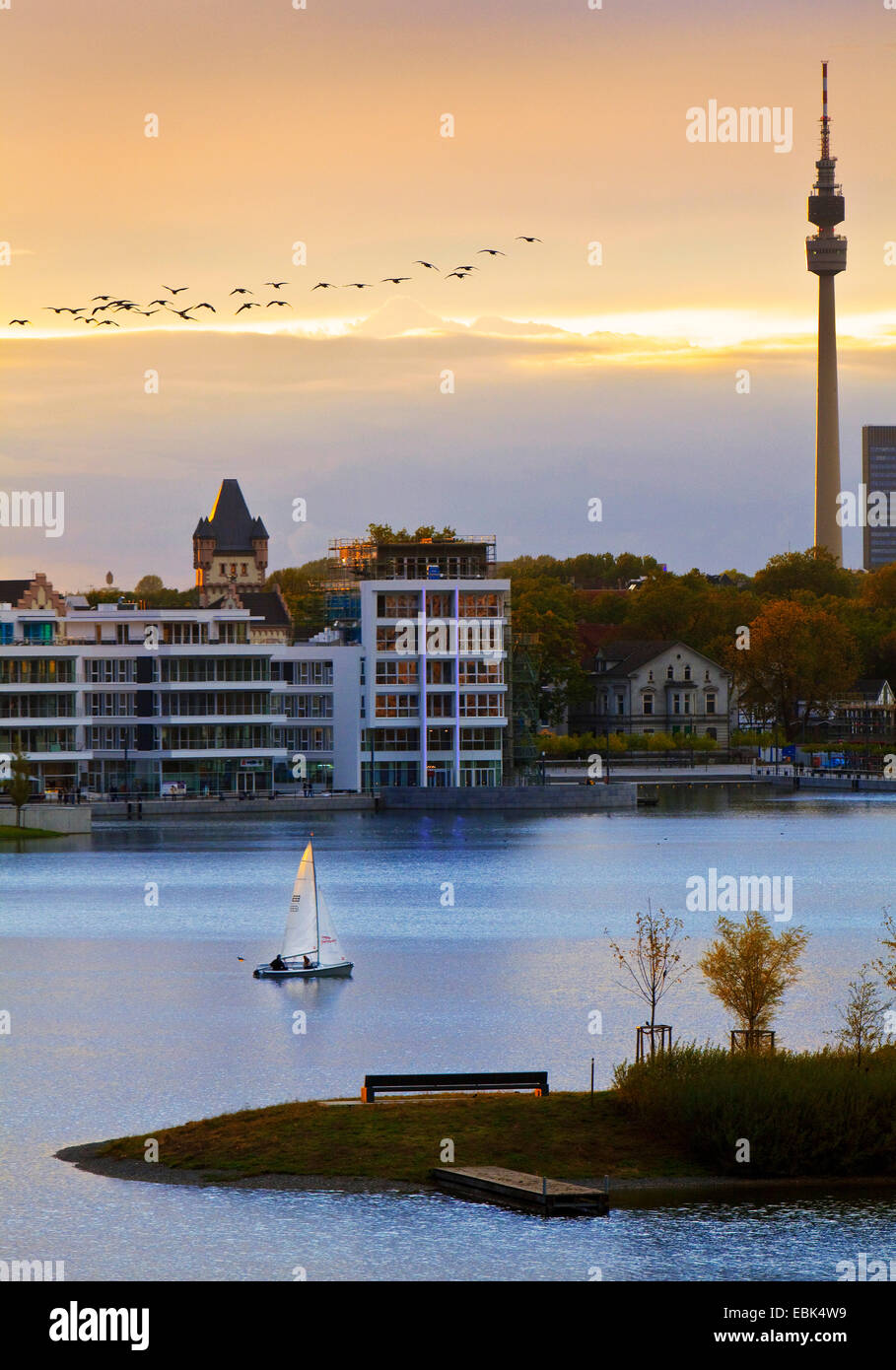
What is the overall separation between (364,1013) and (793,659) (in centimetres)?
14181

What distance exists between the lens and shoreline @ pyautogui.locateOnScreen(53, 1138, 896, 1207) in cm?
3075

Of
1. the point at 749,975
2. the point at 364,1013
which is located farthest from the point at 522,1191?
the point at 364,1013

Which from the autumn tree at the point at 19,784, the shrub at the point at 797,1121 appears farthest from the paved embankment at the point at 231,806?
the shrub at the point at 797,1121

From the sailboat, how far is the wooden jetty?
26.5 meters

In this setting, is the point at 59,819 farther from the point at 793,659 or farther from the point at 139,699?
the point at 793,659

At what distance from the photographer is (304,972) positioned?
2285 inches

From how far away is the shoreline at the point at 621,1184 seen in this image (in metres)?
30.8

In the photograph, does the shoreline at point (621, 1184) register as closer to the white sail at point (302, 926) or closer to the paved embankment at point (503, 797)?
the white sail at point (302, 926)

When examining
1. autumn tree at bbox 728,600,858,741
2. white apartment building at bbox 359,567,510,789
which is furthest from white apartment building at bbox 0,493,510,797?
autumn tree at bbox 728,600,858,741

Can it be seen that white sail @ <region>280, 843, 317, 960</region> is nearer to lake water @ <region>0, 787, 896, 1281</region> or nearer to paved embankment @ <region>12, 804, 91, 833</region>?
lake water @ <region>0, 787, 896, 1281</region>
